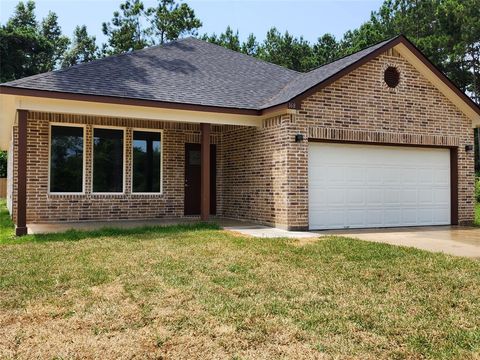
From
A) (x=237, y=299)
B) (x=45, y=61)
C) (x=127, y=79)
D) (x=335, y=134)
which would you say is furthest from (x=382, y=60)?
(x=45, y=61)

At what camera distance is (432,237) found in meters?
9.70

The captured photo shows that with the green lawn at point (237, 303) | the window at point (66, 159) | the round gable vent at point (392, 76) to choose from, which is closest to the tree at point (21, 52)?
the window at point (66, 159)

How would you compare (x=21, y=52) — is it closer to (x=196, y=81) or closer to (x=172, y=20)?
(x=172, y=20)

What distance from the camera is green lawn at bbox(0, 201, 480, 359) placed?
3619 millimetres

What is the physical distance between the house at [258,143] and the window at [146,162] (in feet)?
0.13

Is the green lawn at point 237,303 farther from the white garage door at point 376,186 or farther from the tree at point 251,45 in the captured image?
the tree at point 251,45

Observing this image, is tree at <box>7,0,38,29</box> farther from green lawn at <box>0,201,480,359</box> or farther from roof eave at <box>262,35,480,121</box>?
green lawn at <box>0,201,480,359</box>

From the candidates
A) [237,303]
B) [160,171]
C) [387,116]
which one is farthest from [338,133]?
[237,303]

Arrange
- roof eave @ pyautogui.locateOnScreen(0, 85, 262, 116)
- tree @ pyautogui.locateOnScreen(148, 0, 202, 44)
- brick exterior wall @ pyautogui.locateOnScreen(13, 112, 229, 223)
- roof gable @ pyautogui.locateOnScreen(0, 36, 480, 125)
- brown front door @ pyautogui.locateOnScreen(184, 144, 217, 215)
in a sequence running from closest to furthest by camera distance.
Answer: roof eave @ pyautogui.locateOnScreen(0, 85, 262, 116), roof gable @ pyautogui.locateOnScreen(0, 36, 480, 125), brick exterior wall @ pyautogui.locateOnScreen(13, 112, 229, 223), brown front door @ pyautogui.locateOnScreen(184, 144, 217, 215), tree @ pyautogui.locateOnScreen(148, 0, 202, 44)

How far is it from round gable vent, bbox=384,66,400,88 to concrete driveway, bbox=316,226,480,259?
3.82 meters

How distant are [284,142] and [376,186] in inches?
115

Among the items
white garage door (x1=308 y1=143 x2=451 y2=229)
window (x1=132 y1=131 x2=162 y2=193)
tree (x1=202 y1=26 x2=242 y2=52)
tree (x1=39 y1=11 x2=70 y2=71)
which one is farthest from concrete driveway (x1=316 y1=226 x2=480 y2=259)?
tree (x1=39 y1=11 x2=70 y2=71)

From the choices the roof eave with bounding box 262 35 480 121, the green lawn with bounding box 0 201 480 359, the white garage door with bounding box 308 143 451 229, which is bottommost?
the green lawn with bounding box 0 201 480 359

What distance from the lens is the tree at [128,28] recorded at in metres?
32.0
